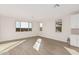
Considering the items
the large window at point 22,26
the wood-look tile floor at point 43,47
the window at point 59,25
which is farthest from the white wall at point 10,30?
the window at point 59,25

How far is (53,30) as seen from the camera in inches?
Result: 102

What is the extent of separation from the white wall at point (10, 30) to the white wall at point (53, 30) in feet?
0.99

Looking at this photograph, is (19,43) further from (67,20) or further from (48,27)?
(67,20)

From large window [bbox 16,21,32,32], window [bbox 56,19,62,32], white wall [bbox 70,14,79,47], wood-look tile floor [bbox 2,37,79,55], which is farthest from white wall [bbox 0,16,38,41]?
white wall [bbox 70,14,79,47]

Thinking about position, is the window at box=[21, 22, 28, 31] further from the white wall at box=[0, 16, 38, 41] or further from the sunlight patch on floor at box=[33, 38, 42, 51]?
the sunlight patch on floor at box=[33, 38, 42, 51]

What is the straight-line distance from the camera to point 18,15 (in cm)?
227

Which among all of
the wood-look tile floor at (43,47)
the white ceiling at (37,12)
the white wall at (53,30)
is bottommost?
the wood-look tile floor at (43,47)

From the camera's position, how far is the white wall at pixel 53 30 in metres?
2.45

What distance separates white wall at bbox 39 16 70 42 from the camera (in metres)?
2.45

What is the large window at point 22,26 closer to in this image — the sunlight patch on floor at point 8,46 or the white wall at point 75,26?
the sunlight patch on floor at point 8,46

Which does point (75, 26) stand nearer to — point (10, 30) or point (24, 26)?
point (24, 26)

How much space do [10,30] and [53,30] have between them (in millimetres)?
1375

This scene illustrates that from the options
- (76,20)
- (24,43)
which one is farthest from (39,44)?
(76,20)

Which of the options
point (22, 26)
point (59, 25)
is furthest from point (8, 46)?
point (59, 25)
